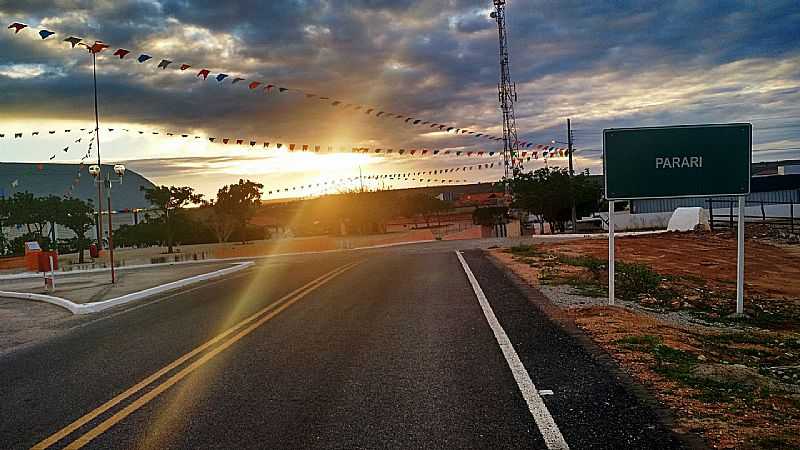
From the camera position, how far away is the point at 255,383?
718 centimetres

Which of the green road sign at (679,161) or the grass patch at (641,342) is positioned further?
the green road sign at (679,161)

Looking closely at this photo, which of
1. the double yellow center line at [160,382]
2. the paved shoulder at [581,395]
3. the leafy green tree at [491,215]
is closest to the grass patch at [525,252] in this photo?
the double yellow center line at [160,382]

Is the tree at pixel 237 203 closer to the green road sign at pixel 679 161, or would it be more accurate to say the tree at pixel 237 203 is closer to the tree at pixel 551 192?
the tree at pixel 551 192

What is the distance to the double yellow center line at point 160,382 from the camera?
5723 millimetres

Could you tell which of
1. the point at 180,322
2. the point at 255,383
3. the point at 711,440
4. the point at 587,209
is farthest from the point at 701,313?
the point at 587,209

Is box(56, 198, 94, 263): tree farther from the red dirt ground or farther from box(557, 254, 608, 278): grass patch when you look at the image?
box(557, 254, 608, 278): grass patch

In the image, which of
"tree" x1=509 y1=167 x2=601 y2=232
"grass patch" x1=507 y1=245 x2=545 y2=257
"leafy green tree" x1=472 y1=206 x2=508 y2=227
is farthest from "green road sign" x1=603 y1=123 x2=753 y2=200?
"leafy green tree" x1=472 y1=206 x2=508 y2=227

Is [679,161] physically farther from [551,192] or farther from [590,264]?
[551,192]

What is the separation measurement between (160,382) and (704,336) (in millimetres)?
7418

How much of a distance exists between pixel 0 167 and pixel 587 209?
61.0 metres

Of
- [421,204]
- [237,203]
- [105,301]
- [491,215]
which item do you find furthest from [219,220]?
[105,301]

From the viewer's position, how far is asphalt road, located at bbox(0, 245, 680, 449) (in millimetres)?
5449

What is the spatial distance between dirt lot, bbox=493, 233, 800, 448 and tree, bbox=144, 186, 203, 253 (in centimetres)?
3591

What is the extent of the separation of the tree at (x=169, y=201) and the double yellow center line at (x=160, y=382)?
132 ft
